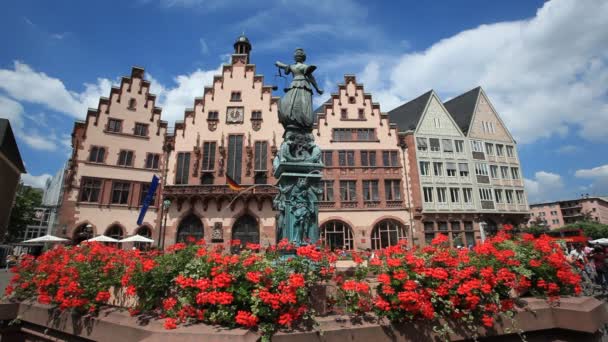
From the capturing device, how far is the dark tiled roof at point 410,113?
109 ft

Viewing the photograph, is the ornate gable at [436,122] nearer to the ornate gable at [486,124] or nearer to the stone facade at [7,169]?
the ornate gable at [486,124]

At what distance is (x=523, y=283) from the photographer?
182 inches

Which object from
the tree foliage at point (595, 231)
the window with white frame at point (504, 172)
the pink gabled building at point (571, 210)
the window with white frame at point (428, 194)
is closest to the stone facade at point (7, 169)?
the window with white frame at point (428, 194)

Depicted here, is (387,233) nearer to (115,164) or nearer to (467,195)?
(467,195)

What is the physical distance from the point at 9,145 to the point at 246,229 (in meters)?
26.6

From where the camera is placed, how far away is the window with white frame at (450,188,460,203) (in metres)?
30.0

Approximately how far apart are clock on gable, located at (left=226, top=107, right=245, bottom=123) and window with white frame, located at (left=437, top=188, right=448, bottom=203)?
21.2 m

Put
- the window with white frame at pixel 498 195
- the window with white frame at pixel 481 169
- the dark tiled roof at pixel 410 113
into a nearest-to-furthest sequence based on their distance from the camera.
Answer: the window with white frame at pixel 498 195
the window with white frame at pixel 481 169
the dark tiled roof at pixel 410 113

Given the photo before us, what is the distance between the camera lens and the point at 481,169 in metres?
31.8

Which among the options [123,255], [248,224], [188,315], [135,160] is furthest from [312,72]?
[135,160]

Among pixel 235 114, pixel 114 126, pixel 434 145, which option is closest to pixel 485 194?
pixel 434 145

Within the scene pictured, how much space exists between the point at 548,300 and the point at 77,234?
3120 cm

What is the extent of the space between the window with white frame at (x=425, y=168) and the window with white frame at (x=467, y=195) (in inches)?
165

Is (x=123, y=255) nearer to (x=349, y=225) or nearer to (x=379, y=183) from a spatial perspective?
(x=349, y=225)
